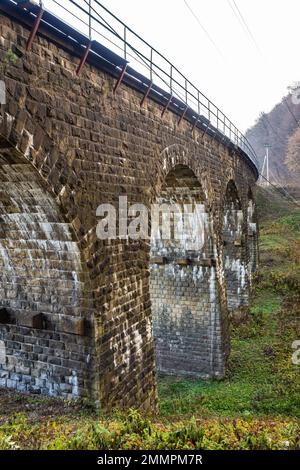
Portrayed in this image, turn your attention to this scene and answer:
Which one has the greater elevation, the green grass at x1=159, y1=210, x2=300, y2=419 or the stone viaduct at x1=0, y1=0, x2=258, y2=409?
the stone viaduct at x1=0, y1=0, x2=258, y2=409

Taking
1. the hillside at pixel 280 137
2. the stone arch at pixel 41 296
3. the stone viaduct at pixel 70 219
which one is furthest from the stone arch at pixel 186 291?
the hillside at pixel 280 137

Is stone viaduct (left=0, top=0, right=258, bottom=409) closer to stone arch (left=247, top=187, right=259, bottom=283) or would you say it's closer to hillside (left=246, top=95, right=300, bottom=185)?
stone arch (left=247, top=187, right=259, bottom=283)

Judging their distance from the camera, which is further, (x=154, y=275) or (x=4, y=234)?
(x=154, y=275)

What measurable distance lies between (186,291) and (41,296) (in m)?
7.86

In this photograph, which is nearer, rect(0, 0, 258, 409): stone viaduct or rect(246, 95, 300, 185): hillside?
rect(0, 0, 258, 409): stone viaduct

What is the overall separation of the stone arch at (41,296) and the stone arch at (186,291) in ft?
22.5

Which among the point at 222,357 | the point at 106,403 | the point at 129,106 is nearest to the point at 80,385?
the point at 106,403

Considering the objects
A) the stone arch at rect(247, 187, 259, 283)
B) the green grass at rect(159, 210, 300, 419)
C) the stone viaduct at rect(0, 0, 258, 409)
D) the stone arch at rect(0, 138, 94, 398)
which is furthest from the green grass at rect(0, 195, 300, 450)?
the stone arch at rect(247, 187, 259, 283)

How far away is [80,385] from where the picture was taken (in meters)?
6.59

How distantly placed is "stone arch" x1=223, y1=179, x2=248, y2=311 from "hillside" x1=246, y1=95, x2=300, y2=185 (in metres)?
39.1

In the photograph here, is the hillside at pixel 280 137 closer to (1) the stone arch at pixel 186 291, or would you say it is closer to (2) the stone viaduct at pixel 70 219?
(1) the stone arch at pixel 186 291

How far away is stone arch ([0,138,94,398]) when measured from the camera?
6074mm

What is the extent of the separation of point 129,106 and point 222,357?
361 inches
